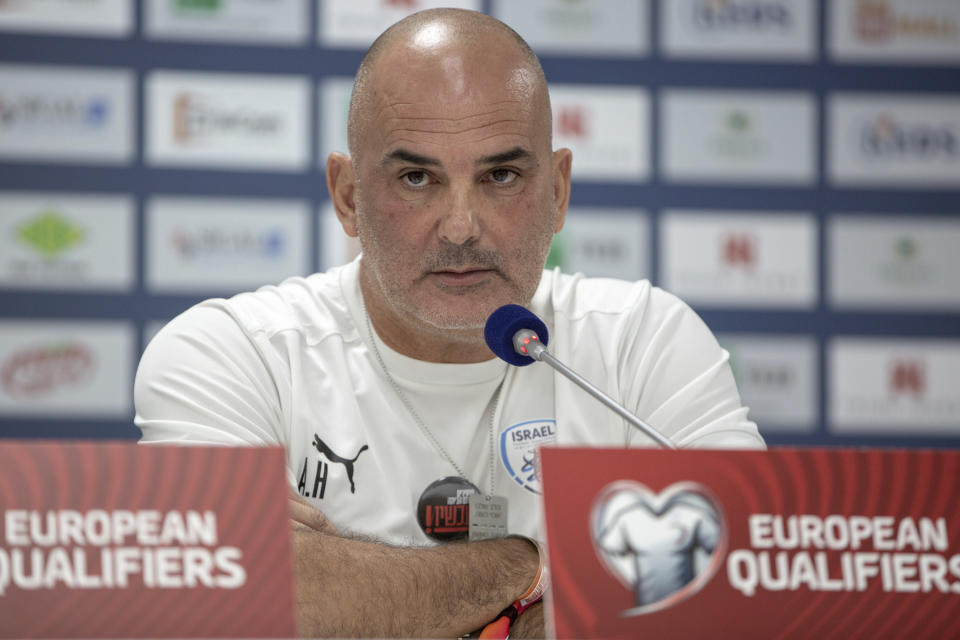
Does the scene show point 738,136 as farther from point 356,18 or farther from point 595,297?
point 595,297

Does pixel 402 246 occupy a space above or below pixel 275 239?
below

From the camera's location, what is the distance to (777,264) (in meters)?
3.80

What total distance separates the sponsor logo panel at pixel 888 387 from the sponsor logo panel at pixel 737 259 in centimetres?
29

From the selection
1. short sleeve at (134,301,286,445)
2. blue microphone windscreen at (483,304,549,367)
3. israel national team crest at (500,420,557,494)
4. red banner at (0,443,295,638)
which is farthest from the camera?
israel national team crest at (500,420,557,494)

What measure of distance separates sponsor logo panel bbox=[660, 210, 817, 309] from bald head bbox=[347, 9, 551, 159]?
7.55 ft

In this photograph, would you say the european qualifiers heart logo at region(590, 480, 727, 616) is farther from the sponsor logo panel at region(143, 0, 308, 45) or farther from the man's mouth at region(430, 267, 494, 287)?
the sponsor logo panel at region(143, 0, 308, 45)

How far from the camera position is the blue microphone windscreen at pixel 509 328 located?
1230 millimetres

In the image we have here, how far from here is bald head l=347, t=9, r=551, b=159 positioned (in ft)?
4.84

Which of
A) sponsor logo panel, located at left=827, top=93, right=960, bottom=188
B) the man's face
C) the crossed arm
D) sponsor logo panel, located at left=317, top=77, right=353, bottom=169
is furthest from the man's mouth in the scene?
sponsor logo panel, located at left=827, top=93, right=960, bottom=188

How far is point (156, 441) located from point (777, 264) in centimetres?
295

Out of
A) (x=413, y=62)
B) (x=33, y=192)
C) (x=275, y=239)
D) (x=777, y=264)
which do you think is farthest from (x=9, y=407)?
(x=777, y=264)

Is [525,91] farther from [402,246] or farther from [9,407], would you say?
[9,407]

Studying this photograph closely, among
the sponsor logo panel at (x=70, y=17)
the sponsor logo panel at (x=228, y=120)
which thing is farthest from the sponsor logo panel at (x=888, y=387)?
the sponsor logo panel at (x=70, y=17)

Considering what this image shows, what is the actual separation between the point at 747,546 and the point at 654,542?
3.1 inches
